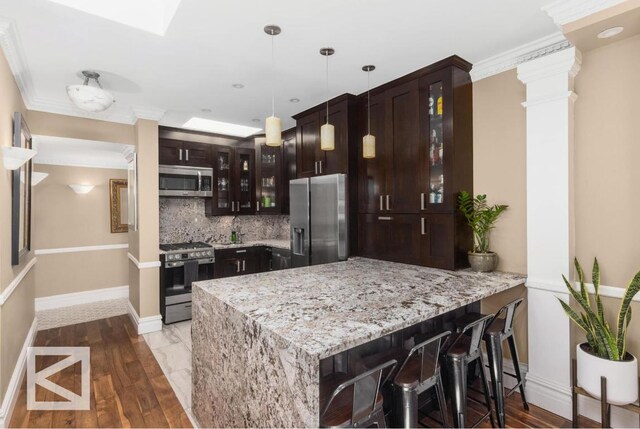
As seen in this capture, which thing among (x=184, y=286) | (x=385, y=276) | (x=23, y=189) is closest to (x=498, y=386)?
(x=385, y=276)

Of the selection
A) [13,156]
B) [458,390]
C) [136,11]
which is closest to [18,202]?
[13,156]

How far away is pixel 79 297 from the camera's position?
5.38 meters

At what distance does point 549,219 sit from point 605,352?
87 cm

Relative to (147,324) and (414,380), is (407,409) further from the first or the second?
(147,324)

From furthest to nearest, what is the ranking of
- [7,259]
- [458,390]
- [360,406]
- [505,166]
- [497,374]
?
1. [505,166]
2. [7,259]
3. [497,374]
4. [458,390]
5. [360,406]

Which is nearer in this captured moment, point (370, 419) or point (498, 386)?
point (370, 419)

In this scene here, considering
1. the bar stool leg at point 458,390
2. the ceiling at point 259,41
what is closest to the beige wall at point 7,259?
the ceiling at point 259,41

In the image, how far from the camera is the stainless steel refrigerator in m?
3.42

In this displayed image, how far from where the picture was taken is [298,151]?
416 centimetres

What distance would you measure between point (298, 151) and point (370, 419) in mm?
3263

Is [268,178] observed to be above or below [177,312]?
above

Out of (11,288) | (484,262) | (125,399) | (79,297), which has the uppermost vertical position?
(484,262)

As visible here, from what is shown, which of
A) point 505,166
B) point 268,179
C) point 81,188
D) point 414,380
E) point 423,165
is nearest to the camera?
point 414,380

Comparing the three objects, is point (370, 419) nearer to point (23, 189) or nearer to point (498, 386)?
point (498, 386)
